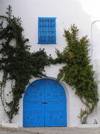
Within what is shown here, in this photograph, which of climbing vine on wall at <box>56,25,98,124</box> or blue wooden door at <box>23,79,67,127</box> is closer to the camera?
climbing vine on wall at <box>56,25,98,124</box>

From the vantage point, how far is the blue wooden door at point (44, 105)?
10.4 meters

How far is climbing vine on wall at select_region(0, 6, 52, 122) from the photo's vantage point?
9977 millimetres

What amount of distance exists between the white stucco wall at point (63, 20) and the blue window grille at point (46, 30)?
15 centimetres

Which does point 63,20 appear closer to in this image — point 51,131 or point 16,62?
point 16,62

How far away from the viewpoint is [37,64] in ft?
33.4

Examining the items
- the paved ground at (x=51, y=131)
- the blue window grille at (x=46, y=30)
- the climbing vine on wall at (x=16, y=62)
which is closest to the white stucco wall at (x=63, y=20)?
the blue window grille at (x=46, y=30)

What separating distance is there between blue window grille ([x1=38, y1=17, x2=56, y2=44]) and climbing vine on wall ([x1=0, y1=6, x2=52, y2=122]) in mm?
453

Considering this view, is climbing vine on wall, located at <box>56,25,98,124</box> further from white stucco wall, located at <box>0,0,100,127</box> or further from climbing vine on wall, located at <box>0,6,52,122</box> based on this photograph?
climbing vine on wall, located at <box>0,6,52,122</box>

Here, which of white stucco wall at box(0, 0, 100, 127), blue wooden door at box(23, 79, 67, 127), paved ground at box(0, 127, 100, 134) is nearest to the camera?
paved ground at box(0, 127, 100, 134)

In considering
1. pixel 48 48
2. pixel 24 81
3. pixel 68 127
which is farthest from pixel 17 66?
pixel 68 127

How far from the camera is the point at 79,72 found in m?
10.1

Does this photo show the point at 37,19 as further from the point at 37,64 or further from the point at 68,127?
the point at 68,127

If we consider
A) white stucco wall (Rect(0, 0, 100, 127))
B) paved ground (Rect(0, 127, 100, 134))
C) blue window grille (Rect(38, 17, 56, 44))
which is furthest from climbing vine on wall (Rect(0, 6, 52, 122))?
paved ground (Rect(0, 127, 100, 134))

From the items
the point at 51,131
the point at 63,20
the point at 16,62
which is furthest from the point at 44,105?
the point at 63,20
